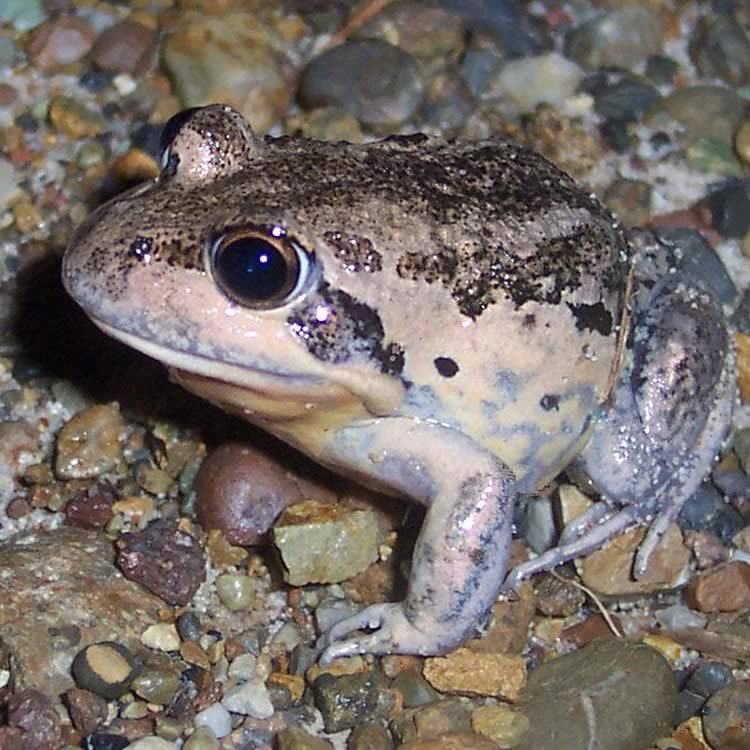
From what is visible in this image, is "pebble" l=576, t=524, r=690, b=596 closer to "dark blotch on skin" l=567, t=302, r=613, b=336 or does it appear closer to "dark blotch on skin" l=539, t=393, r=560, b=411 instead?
"dark blotch on skin" l=539, t=393, r=560, b=411

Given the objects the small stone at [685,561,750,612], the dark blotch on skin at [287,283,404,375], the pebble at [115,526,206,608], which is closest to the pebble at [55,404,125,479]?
the pebble at [115,526,206,608]

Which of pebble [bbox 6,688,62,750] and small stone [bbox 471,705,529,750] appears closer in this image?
pebble [bbox 6,688,62,750]

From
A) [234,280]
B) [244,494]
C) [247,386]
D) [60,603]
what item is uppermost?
[234,280]

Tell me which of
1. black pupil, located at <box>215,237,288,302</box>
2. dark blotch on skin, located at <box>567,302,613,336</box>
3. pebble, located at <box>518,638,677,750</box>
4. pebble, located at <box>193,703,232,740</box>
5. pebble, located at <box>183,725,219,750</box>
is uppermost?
black pupil, located at <box>215,237,288,302</box>

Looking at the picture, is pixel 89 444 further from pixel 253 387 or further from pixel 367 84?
pixel 367 84

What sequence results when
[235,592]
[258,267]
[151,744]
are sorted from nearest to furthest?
[258,267]
[151,744]
[235,592]

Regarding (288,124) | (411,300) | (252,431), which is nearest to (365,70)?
(288,124)

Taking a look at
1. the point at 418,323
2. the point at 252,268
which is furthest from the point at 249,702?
the point at 252,268
